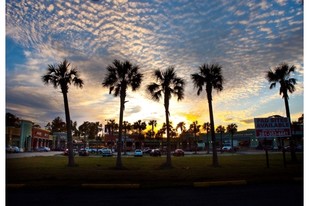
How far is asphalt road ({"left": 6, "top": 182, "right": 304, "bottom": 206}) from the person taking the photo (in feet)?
27.3

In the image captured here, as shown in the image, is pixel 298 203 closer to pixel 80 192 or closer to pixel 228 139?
pixel 80 192

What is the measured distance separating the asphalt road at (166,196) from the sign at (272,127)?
31.2 ft

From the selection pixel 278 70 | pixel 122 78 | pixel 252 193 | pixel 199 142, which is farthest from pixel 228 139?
pixel 252 193

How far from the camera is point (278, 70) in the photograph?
27.2 metres

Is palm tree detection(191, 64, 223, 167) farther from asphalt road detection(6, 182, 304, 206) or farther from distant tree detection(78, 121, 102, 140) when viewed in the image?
distant tree detection(78, 121, 102, 140)

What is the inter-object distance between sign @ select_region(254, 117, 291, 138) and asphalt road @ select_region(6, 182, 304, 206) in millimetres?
9522

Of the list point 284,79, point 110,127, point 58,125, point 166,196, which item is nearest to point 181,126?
point 110,127

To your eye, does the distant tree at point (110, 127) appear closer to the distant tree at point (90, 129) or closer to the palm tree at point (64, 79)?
the distant tree at point (90, 129)

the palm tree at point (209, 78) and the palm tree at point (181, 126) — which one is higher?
the palm tree at point (209, 78)

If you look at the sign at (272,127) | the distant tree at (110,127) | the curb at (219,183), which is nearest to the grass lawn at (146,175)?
the curb at (219,183)

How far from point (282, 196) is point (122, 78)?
17.0 meters

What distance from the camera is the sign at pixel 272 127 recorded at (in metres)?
20.3

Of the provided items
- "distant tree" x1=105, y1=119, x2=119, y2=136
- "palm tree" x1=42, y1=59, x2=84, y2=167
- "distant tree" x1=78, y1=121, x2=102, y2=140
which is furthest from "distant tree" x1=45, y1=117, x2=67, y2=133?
"palm tree" x1=42, y1=59, x2=84, y2=167

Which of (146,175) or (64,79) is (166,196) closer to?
(146,175)
